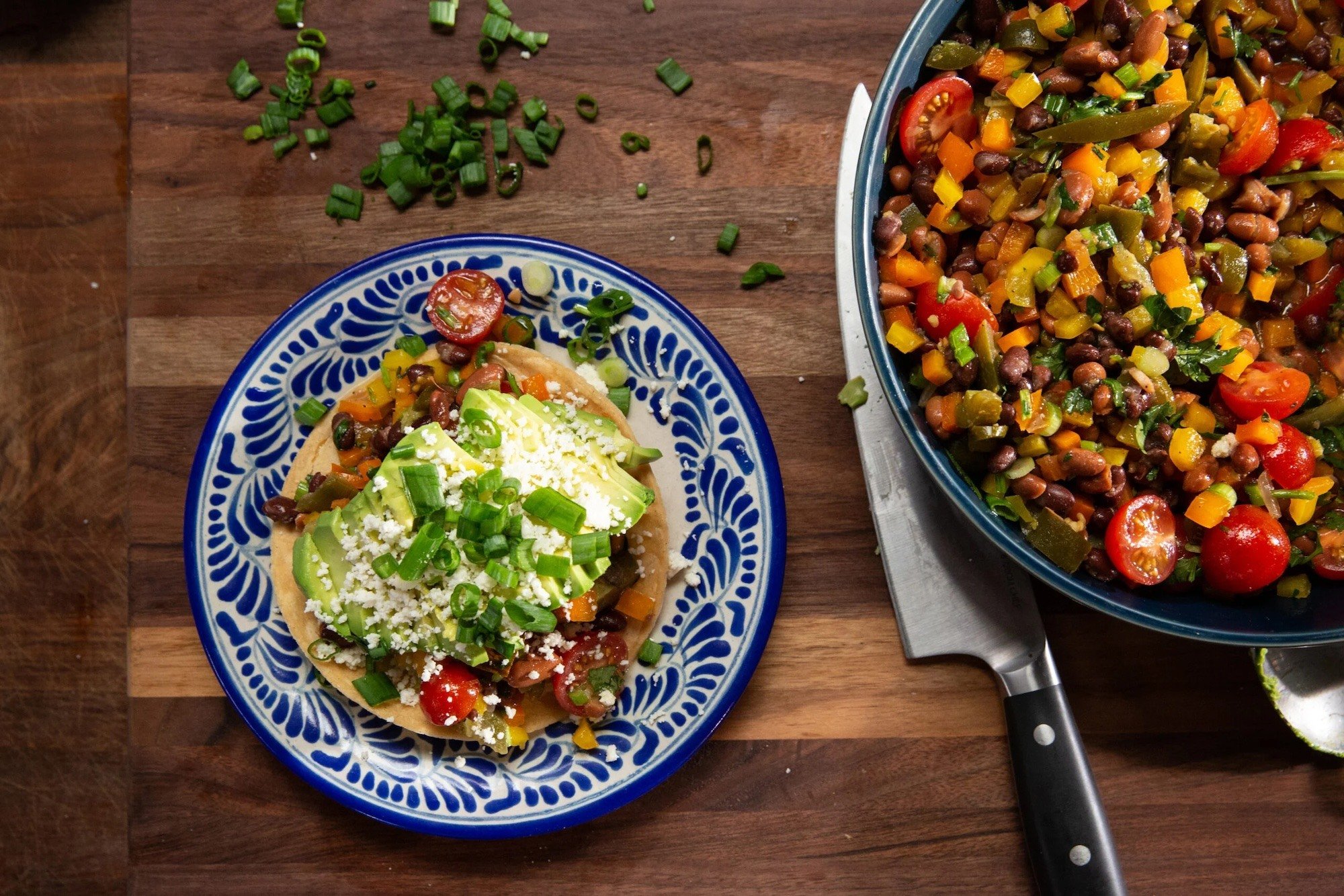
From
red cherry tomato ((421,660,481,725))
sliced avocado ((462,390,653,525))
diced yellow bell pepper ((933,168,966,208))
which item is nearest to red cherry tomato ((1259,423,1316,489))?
diced yellow bell pepper ((933,168,966,208))

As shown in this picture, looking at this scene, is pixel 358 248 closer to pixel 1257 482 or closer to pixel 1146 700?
pixel 1257 482

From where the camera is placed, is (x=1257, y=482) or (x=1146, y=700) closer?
(x=1257, y=482)

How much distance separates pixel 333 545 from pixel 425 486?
39 centimetres

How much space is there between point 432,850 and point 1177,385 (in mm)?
2544

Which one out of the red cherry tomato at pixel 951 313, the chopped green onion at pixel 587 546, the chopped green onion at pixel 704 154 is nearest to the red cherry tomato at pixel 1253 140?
the red cherry tomato at pixel 951 313

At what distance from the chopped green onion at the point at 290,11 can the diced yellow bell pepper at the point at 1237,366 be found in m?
2.87

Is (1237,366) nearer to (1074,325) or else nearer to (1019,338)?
(1074,325)

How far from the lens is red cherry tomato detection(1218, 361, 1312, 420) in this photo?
223 centimetres

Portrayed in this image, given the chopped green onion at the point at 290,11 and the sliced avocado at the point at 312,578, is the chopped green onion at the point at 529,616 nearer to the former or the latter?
the sliced avocado at the point at 312,578

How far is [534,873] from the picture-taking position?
2.99 metres

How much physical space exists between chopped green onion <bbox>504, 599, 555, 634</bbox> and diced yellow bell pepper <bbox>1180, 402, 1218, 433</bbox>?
166cm

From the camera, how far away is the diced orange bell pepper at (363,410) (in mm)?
2887

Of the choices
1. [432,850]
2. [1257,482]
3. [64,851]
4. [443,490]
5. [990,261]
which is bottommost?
[64,851]

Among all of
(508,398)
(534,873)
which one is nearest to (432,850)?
(534,873)
